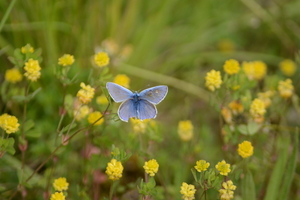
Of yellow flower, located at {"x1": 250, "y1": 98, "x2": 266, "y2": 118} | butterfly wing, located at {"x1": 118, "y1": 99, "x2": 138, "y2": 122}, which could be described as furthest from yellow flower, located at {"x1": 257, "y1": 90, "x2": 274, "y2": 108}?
butterfly wing, located at {"x1": 118, "y1": 99, "x2": 138, "y2": 122}

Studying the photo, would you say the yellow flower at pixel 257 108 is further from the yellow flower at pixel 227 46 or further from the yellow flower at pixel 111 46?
the yellow flower at pixel 227 46

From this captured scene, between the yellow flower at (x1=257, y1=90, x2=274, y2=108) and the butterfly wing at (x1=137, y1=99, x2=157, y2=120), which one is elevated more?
the yellow flower at (x1=257, y1=90, x2=274, y2=108)

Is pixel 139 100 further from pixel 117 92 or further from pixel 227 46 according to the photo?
pixel 227 46

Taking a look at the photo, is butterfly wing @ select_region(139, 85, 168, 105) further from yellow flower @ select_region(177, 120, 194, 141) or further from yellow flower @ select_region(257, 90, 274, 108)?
yellow flower @ select_region(257, 90, 274, 108)

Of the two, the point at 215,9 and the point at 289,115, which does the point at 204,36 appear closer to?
the point at 215,9

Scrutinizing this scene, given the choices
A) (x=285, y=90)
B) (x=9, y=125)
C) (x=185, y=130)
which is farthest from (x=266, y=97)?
(x=9, y=125)

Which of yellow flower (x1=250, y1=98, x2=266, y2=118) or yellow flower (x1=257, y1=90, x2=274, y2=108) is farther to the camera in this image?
yellow flower (x1=257, y1=90, x2=274, y2=108)

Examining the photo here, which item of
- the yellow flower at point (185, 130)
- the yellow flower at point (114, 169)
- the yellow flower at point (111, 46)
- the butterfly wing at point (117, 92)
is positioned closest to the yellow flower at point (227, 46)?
the yellow flower at point (111, 46)

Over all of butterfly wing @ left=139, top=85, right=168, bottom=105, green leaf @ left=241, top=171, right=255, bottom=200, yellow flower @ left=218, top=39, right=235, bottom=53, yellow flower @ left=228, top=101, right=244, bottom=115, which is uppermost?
yellow flower @ left=218, top=39, right=235, bottom=53

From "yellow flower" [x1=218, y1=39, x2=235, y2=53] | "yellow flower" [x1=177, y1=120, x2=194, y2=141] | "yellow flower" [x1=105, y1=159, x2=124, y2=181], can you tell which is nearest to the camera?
"yellow flower" [x1=105, y1=159, x2=124, y2=181]
